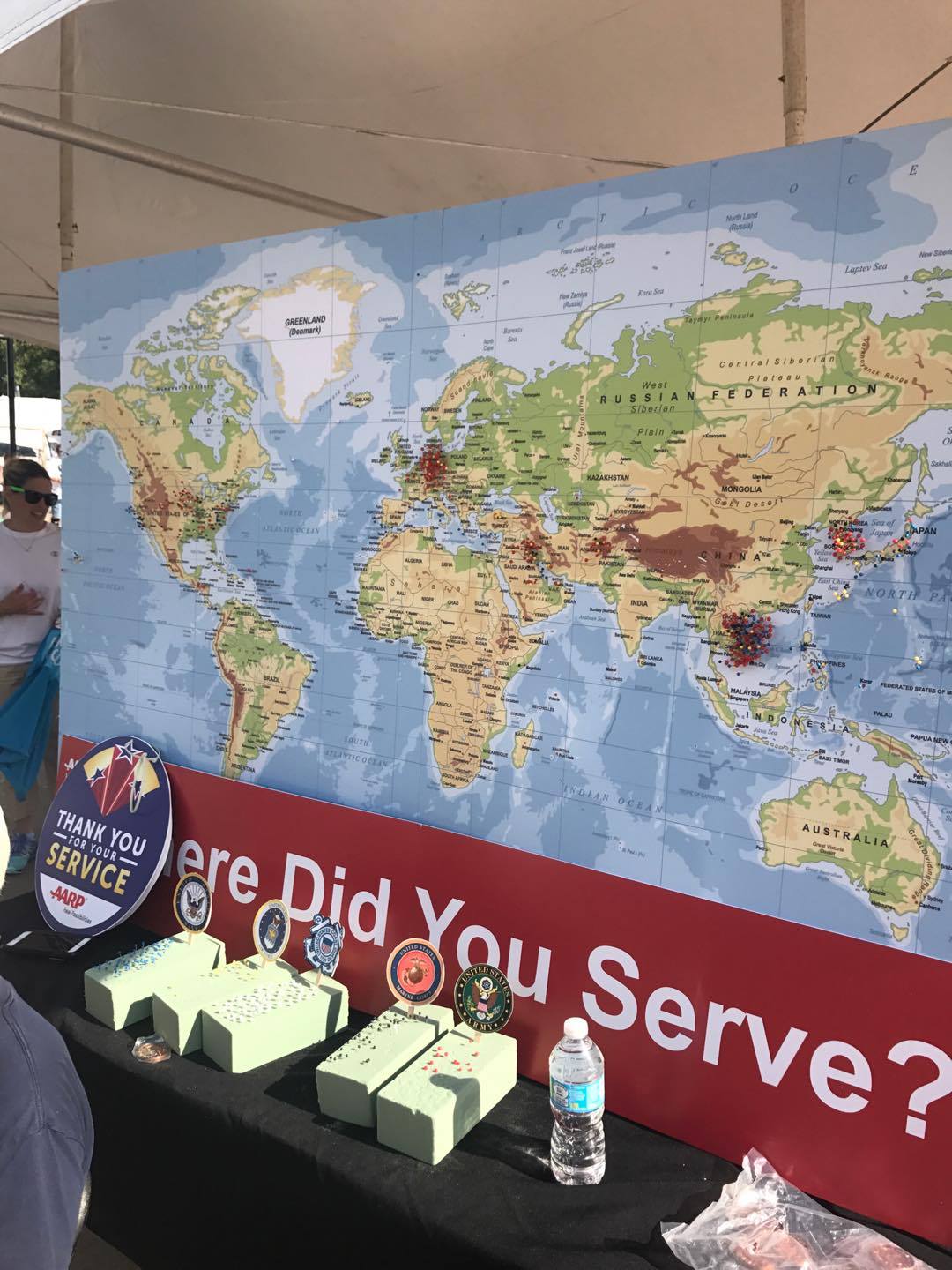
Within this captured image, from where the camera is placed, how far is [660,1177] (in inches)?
55.3

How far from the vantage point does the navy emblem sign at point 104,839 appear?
7.16ft

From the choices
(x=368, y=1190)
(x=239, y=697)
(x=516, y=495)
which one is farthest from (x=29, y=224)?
(x=368, y=1190)

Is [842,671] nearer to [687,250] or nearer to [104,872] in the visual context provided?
[687,250]

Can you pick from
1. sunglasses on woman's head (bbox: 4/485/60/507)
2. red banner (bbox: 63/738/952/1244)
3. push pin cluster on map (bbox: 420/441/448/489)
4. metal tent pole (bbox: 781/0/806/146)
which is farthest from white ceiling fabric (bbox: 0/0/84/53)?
sunglasses on woman's head (bbox: 4/485/60/507)

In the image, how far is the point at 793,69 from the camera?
1.76m

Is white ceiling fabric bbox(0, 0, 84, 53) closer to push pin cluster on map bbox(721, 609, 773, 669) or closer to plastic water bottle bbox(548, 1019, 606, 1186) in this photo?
push pin cluster on map bbox(721, 609, 773, 669)

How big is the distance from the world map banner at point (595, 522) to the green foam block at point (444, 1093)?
0.89 ft

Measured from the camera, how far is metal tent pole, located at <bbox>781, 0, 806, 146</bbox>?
1.72m

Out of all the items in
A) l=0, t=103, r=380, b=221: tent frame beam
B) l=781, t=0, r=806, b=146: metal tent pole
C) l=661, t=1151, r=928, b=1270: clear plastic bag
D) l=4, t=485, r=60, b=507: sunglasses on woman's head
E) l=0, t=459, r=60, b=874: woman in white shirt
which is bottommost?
l=661, t=1151, r=928, b=1270: clear plastic bag

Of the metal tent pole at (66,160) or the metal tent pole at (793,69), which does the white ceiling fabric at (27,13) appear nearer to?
the metal tent pole at (793,69)

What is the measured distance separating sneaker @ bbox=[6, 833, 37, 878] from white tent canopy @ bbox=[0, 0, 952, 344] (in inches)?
106

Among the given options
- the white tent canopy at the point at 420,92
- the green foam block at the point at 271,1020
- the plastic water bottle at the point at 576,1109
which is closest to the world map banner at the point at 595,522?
the plastic water bottle at the point at 576,1109

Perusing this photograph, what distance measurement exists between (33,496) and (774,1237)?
3146 mm

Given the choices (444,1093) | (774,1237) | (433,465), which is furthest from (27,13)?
(774,1237)
